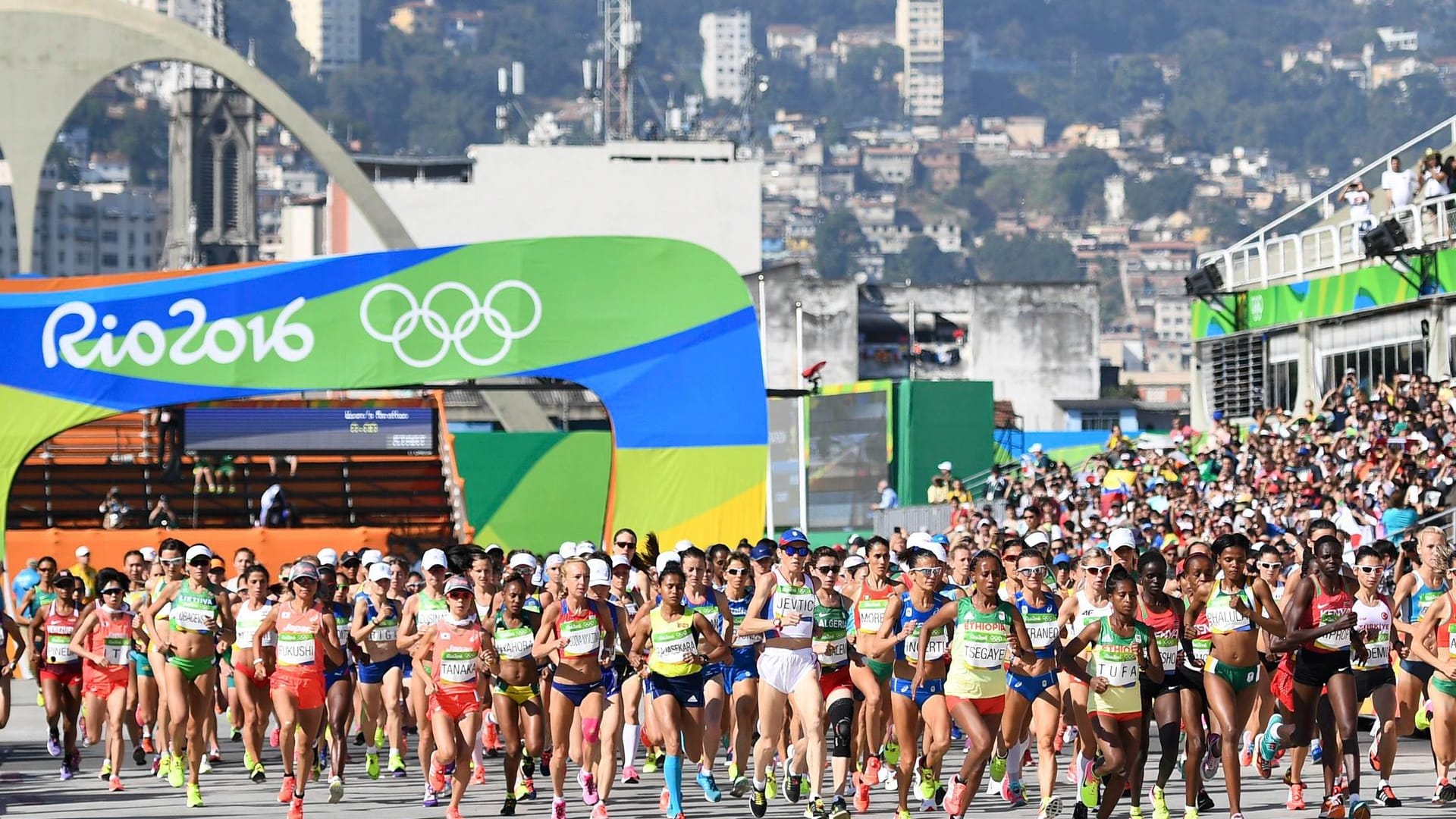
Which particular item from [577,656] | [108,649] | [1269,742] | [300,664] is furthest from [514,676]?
[1269,742]

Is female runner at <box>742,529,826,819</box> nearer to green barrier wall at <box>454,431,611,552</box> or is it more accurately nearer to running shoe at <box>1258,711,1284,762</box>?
running shoe at <box>1258,711,1284,762</box>

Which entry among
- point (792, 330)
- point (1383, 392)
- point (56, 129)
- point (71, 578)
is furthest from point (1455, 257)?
point (792, 330)

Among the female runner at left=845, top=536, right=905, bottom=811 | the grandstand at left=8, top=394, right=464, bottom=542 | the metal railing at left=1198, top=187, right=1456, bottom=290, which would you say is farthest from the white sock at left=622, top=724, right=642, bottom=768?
the metal railing at left=1198, top=187, right=1456, bottom=290

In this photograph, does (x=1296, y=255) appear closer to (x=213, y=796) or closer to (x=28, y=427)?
(x=28, y=427)

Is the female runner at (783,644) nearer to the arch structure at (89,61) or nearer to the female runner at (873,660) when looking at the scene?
the female runner at (873,660)

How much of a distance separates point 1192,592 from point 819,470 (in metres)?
29.6

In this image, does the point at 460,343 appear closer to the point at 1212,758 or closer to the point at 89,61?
the point at 1212,758

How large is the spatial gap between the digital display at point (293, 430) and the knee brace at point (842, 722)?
19614 mm

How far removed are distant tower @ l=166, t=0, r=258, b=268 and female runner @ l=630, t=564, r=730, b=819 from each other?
161 m

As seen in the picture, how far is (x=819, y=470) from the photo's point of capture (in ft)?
149

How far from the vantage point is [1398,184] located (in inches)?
1454

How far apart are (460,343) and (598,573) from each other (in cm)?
1297

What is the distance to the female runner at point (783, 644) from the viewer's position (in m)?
15.8

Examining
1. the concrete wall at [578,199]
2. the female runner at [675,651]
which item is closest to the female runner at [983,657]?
the female runner at [675,651]
